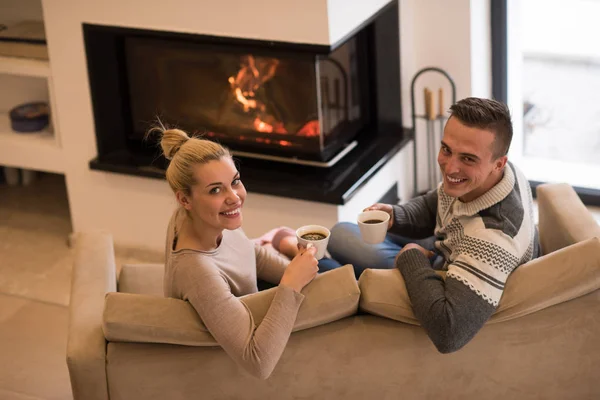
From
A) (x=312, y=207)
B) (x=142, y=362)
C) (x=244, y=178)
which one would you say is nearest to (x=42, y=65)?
(x=244, y=178)

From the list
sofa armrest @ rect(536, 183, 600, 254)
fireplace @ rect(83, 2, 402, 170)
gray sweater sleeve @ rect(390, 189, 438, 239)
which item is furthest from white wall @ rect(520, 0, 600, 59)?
gray sweater sleeve @ rect(390, 189, 438, 239)

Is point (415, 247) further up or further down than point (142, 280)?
further up

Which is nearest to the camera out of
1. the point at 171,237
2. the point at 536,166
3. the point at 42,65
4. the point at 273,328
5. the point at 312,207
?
the point at 273,328

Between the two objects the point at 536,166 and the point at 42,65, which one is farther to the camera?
the point at 536,166

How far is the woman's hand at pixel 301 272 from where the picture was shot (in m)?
2.25

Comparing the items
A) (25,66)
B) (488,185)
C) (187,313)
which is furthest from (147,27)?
(488,185)

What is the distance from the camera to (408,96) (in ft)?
12.9

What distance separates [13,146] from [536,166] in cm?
234

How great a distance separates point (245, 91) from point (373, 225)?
132cm

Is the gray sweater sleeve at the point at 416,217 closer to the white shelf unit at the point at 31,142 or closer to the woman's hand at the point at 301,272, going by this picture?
the woman's hand at the point at 301,272

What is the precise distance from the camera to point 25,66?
12.6ft

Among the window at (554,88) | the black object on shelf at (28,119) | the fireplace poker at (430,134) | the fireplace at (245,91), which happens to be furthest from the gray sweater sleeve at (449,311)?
the black object on shelf at (28,119)

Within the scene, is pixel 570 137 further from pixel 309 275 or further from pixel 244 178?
pixel 309 275

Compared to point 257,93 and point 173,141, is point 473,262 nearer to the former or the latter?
point 173,141
